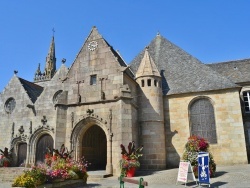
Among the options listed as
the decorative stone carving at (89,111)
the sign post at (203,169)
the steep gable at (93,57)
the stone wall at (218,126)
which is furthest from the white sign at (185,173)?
the steep gable at (93,57)

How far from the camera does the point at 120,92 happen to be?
15.1m

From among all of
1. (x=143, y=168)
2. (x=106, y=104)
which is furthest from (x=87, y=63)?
(x=143, y=168)

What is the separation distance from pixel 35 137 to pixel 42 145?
2.82ft

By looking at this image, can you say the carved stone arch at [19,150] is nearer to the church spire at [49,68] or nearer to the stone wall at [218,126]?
the stone wall at [218,126]

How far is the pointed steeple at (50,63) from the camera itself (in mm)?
50469

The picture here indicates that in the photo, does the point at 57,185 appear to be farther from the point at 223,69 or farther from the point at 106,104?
the point at 223,69

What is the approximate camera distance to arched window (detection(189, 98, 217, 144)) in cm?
1672

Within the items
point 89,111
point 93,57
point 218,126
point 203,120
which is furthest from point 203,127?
point 93,57

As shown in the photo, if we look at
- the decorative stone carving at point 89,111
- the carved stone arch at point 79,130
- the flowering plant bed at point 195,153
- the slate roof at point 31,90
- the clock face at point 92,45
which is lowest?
Answer: the flowering plant bed at point 195,153

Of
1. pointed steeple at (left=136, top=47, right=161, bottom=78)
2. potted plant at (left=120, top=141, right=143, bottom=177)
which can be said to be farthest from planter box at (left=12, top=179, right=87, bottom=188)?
pointed steeple at (left=136, top=47, right=161, bottom=78)

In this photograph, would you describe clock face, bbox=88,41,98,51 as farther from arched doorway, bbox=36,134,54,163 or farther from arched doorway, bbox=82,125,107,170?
arched doorway, bbox=36,134,54,163

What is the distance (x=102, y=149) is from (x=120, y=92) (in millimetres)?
5611

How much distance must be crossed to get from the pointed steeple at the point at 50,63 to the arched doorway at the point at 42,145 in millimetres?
31439

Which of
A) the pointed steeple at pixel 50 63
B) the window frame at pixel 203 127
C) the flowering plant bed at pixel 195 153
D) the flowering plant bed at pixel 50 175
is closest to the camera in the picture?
the flowering plant bed at pixel 50 175
